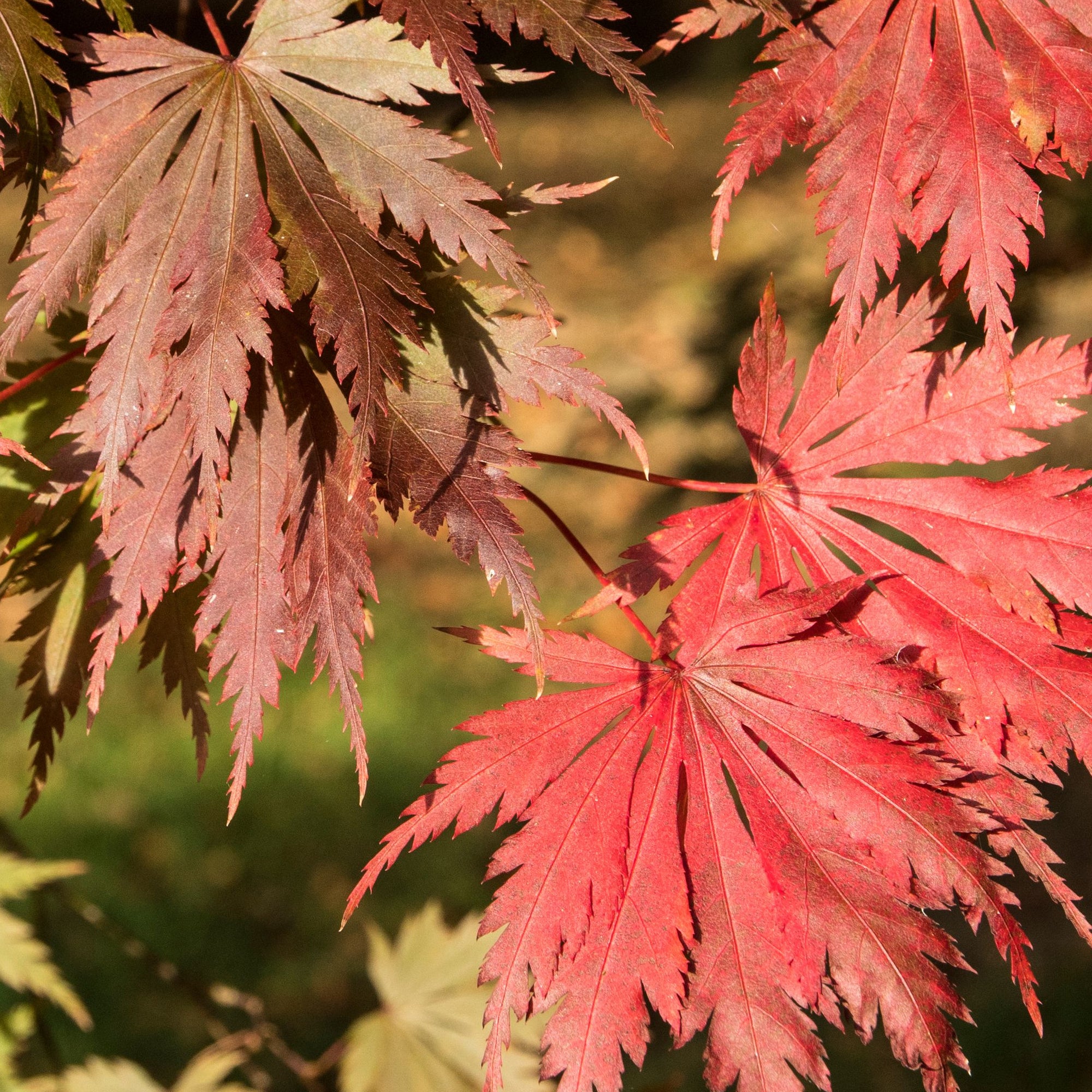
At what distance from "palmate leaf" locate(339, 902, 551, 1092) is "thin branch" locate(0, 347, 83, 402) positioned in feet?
3.79

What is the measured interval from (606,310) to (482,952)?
2116 millimetres

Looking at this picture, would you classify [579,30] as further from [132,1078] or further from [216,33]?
[132,1078]

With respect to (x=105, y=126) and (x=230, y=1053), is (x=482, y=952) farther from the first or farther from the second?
(x=105, y=126)

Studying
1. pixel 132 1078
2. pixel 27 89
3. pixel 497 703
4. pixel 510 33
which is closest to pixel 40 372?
pixel 27 89

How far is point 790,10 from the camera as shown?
0.81m

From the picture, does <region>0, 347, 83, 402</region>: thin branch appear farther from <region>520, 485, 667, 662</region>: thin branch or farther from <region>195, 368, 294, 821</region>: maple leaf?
<region>520, 485, 667, 662</region>: thin branch

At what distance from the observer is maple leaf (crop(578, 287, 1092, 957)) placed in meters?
0.80

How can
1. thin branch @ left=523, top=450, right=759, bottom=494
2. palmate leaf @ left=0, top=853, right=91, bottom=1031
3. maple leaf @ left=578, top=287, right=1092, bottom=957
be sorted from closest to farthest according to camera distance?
maple leaf @ left=578, top=287, right=1092, bottom=957 < thin branch @ left=523, top=450, right=759, bottom=494 < palmate leaf @ left=0, top=853, right=91, bottom=1031

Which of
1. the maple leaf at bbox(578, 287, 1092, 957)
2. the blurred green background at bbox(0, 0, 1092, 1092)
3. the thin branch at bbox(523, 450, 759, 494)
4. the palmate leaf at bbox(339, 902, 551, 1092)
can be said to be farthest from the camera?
the blurred green background at bbox(0, 0, 1092, 1092)

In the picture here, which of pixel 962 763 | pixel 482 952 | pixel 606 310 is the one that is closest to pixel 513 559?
pixel 962 763

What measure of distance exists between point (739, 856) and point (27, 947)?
0.97 meters

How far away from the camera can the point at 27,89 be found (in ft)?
2.37

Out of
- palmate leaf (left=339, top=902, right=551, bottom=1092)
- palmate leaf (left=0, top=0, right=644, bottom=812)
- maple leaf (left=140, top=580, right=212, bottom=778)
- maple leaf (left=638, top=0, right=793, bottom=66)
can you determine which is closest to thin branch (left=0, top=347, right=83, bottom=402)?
palmate leaf (left=0, top=0, right=644, bottom=812)

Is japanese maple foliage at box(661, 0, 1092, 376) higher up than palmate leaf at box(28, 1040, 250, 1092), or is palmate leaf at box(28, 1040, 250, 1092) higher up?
japanese maple foliage at box(661, 0, 1092, 376)
